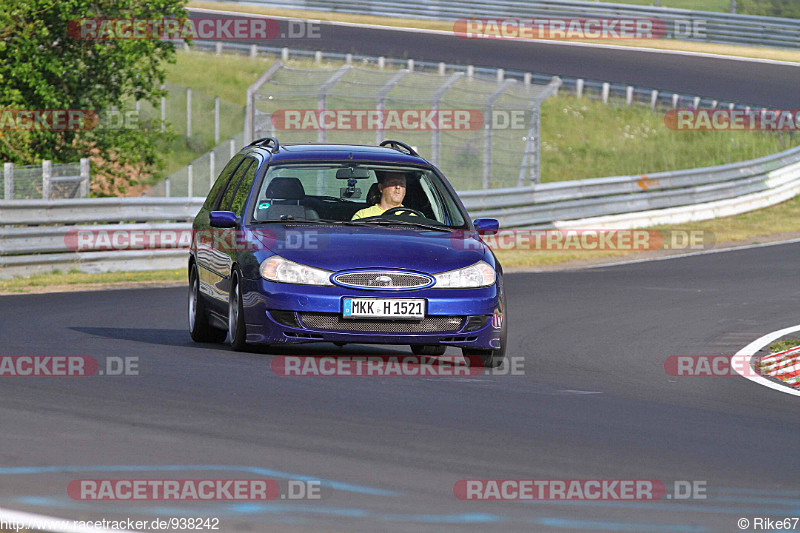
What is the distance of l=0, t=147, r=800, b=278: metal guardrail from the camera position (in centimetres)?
1892

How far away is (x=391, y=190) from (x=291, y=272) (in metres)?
1.54

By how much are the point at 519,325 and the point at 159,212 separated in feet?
25.7

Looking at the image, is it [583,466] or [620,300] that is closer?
[583,466]

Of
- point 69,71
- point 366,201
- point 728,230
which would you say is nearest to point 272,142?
point 366,201

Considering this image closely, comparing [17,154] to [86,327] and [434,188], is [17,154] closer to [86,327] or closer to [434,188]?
[86,327]

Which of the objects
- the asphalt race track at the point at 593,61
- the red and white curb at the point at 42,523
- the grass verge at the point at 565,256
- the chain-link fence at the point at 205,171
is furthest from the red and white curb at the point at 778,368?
the asphalt race track at the point at 593,61

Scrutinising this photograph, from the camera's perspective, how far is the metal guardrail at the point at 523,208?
18922 mm

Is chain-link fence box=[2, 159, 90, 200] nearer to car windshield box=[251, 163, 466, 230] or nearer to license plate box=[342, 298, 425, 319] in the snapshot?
car windshield box=[251, 163, 466, 230]

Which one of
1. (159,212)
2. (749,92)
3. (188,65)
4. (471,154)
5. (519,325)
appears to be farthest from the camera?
(188,65)

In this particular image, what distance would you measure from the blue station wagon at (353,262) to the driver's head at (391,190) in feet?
0.04

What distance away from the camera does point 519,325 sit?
45.9 feet

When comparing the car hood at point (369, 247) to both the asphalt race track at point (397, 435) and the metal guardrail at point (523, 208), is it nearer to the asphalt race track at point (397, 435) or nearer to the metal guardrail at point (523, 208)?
the asphalt race track at point (397, 435)

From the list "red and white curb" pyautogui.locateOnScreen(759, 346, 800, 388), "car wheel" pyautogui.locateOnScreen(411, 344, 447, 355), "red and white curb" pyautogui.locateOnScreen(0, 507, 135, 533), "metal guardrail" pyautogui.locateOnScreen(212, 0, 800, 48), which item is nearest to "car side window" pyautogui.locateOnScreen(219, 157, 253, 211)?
"car wheel" pyautogui.locateOnScreen(411, 344, 447, 355)

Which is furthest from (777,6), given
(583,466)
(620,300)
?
(583,466)
